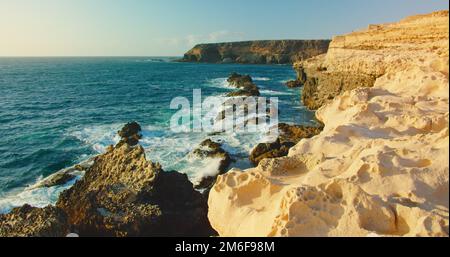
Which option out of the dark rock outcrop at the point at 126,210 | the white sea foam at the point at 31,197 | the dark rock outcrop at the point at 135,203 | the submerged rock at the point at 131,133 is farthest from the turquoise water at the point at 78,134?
the dark rock outcrop at the point at 126,210

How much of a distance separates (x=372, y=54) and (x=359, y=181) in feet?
75.9

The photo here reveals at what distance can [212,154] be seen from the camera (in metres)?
20.3

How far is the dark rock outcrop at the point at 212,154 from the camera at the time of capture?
16908mm

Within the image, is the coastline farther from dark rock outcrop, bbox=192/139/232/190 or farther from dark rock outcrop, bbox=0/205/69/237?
dark rock outcrop, bbox=192/139/232/190

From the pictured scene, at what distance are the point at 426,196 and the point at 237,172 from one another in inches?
134

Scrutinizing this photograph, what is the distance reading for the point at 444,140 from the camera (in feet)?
19.9

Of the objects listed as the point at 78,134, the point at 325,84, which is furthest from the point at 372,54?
the point at 78,134

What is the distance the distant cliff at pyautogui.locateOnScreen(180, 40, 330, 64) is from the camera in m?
127

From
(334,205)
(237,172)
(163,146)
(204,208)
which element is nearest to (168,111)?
(163,146)

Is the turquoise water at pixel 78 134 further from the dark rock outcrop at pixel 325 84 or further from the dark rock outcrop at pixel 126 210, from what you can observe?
the dark rock outcrop at pixel 126 210

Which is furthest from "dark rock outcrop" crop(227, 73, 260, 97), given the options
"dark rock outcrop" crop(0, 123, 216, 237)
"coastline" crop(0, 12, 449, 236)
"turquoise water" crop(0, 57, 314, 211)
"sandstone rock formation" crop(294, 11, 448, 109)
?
"dark rock outcrop" crop(0, 123, 216, 237)

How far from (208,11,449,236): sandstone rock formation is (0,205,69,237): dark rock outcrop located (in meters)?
6.29

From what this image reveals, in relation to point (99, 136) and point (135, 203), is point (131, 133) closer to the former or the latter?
point (99, 136)
